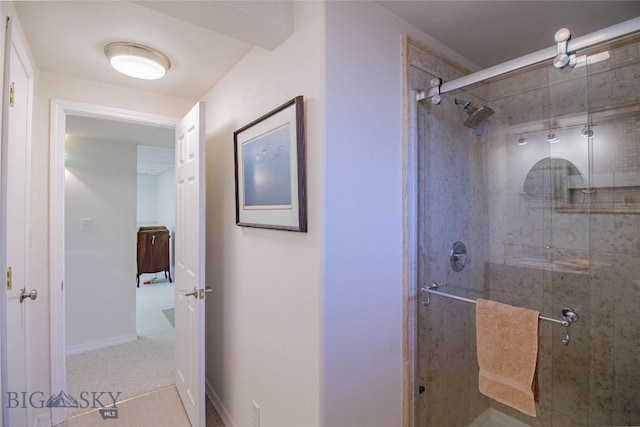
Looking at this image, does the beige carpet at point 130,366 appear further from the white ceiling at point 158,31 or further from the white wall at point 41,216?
the white ceiling at point 158,31

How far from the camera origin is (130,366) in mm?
2729

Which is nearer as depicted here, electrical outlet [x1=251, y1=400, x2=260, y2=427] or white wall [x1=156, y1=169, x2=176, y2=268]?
electrical outlet [x1=251, y1=400, x2=260, y2=427]

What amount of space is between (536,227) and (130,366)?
3461 mm

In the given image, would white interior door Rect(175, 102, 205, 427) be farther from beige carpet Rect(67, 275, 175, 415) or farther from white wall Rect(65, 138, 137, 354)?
white wall Rect(65, 138, 137, 354)

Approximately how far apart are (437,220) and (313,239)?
847 millimetres

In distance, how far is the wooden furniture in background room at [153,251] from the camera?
5.61 metres

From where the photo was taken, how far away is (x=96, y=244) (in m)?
3.22

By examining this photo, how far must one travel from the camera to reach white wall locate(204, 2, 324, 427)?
1216 mm

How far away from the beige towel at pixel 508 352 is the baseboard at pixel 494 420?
779 mm

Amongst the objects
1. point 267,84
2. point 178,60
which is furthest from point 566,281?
point 178,60

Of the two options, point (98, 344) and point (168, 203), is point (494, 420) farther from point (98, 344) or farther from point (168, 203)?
point (168, 203)

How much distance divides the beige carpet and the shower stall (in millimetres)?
2184

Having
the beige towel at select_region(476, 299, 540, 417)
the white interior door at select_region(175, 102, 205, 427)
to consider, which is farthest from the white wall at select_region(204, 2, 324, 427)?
the beige towel at select_region(476, 299, 540, 417)

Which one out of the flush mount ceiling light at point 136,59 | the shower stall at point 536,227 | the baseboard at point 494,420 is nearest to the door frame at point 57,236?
the flush mount ceiling light at point 136,59
